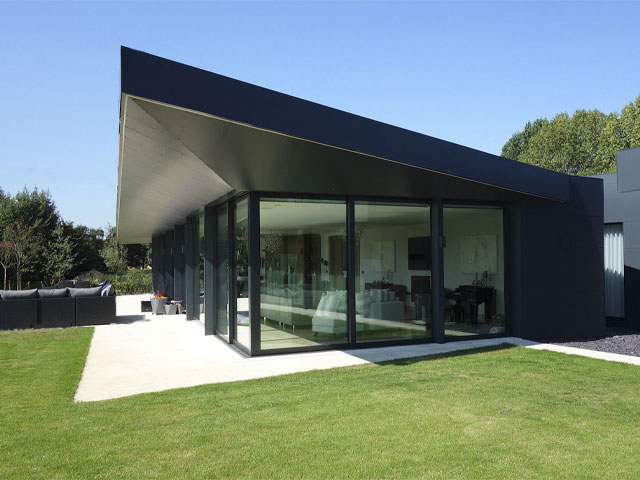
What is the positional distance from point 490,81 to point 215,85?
1529 centimetres

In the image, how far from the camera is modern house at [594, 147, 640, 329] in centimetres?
1129

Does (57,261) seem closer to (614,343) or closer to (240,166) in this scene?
(240,166)

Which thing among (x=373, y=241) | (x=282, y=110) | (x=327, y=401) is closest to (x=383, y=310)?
(x=373, y=241)

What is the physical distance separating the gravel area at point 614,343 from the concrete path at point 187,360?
0.51 m

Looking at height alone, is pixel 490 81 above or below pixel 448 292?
above

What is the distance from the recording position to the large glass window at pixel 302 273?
8.09 metres

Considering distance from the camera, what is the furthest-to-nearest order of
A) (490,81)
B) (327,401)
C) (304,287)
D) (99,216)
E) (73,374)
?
(99,216) → (490,81) → (304,287) → (73,374) → (327,401)

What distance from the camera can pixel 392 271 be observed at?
8.76m

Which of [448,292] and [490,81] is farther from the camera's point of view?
[490,81]

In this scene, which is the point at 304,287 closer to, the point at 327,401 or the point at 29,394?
the point at 327,401

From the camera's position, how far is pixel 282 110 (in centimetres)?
534

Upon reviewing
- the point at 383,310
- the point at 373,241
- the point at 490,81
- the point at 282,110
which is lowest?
the point at 383,310

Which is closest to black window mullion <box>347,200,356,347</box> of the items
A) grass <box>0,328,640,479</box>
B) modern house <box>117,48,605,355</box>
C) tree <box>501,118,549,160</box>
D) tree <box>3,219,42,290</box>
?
modern house <box>117,48,605,355</box>

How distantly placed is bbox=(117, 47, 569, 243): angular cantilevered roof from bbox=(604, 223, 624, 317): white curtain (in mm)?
3517
